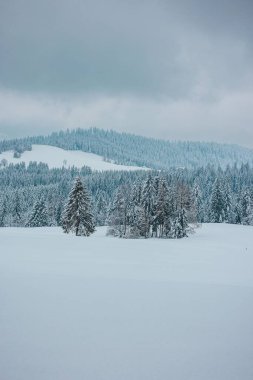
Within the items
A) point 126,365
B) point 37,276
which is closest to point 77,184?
point 37,276

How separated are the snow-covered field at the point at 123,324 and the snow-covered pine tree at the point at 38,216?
5921 centimetres

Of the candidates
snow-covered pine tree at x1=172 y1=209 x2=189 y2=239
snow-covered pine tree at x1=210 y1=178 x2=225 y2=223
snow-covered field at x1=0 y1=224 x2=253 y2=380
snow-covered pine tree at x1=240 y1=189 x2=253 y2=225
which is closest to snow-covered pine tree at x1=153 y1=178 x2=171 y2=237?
snow-covered pine tree at x1=172 y1=209 x2=189 y2=239

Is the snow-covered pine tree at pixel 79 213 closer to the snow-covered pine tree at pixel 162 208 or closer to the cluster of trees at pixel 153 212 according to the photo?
the cluster of trees at pixel 153 212

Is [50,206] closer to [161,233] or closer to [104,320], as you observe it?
[161,233]

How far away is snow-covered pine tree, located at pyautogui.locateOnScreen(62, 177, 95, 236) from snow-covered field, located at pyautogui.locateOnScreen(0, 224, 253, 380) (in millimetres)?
26981

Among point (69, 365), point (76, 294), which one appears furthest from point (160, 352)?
point (76, 294)

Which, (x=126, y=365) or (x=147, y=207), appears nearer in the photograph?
(x=126, y=365)

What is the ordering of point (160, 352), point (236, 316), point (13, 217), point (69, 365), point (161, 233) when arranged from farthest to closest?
1. point (13, 217)
2. point (161, 233)
3. point (236, 316)
4. point (160, 352)
5. point (69, 365)

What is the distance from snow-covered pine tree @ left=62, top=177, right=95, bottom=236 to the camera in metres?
47.9

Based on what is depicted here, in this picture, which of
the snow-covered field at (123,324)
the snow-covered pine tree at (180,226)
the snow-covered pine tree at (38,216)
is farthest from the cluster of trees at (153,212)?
the snow-covered field at (123,324)

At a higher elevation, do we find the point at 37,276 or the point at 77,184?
the point at 77,184

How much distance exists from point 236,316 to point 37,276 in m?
10.5

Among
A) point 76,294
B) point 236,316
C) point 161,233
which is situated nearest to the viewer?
point 236,316

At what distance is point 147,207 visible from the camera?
55750 millimetres
